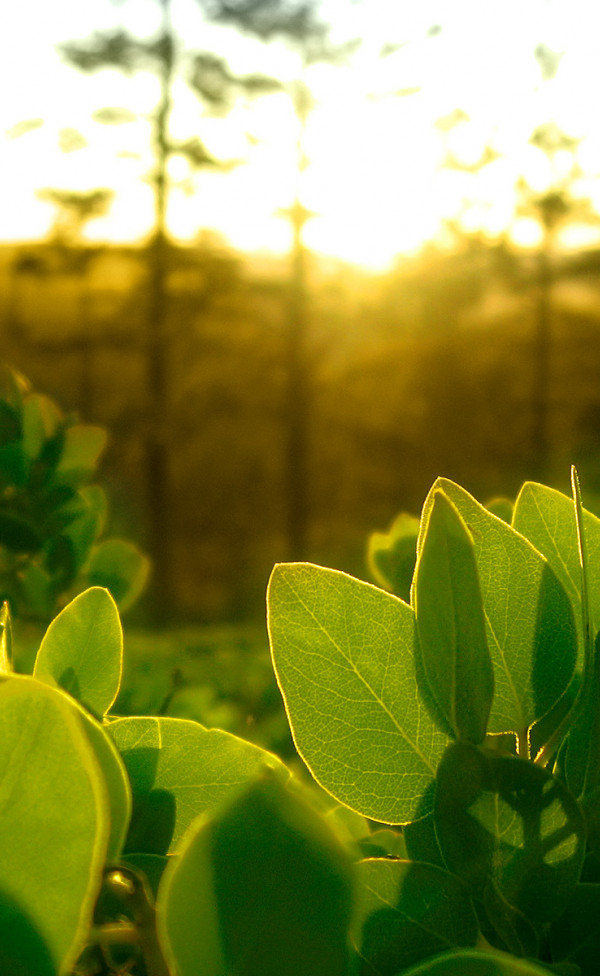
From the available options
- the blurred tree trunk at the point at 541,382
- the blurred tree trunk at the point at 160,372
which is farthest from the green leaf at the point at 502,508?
the blurred tree trunk at the point at 541,382

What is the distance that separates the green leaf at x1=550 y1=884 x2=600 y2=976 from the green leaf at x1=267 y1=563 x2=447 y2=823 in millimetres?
45

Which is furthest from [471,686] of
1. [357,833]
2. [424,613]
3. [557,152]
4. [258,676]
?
[557,152]

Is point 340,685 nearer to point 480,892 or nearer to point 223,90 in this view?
point 480,892

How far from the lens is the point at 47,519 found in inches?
27.1

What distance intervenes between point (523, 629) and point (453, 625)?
0.03 metres

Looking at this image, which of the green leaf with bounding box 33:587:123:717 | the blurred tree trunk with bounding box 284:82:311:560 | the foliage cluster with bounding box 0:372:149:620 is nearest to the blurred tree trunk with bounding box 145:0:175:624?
the blurred tree trunk with bounding box 284:82:311:560

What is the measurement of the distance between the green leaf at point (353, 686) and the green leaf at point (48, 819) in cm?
8

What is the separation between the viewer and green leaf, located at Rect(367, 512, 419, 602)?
62 centimetres

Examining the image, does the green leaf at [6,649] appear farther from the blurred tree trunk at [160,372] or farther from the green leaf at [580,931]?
the blurred tree trunk at [160,372]

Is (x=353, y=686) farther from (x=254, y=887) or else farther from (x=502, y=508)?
(x=502, y=508)

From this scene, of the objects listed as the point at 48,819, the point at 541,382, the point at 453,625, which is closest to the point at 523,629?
the point at 453,625

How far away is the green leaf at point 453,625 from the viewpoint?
8.4 inches

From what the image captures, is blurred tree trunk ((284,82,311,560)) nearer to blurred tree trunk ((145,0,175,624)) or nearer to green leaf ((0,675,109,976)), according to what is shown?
blurred tree trunk ((145,0,175,624))

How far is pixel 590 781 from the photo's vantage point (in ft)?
0.76
